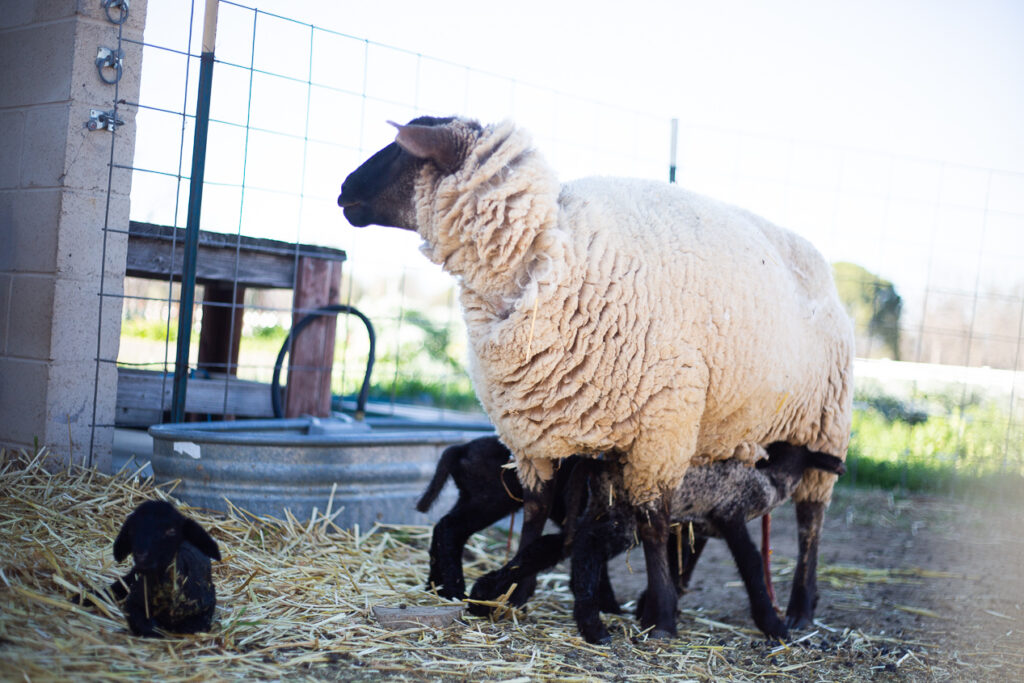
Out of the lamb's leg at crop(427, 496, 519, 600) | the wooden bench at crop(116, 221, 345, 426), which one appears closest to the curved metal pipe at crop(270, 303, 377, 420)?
the wooden bench at crop(116, 221, 345, 426)

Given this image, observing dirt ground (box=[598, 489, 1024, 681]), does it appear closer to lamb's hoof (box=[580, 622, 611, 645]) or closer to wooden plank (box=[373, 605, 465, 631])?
lamb's hoof (box=[580, 622, 611, 645])

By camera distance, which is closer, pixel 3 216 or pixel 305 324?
pixel 3 216

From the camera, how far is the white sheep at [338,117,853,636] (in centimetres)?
274

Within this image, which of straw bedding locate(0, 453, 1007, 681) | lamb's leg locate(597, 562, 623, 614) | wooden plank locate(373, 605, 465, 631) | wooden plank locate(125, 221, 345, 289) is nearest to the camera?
straw bedding locate(0, 453, 1007, 681)

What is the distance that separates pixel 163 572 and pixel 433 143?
5.17ft

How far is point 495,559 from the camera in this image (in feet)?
13.5

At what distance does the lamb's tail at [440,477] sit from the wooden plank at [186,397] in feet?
5.12

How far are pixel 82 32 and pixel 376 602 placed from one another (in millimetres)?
2820

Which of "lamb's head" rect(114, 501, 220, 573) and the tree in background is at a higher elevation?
the tree in background

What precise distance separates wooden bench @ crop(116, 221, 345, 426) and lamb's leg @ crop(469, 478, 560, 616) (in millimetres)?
1887

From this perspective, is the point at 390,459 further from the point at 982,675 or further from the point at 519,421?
the point at 982,675

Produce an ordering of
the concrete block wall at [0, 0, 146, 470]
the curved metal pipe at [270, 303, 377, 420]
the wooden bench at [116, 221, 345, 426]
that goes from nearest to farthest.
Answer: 1. the concrete block wall at [0, 0, 146, 470]
2. the wooden bench at [116, 221, 345, 426]
3. the curved metal pipe at [270, 303, 377, 420]

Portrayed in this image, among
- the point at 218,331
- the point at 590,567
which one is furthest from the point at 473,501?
the point at 218,331

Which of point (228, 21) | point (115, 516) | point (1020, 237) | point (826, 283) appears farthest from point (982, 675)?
point (1020, 237)
